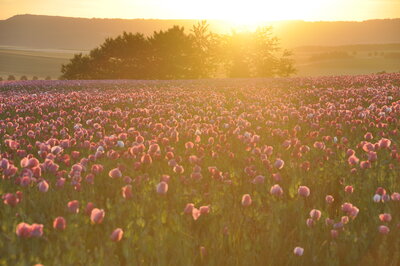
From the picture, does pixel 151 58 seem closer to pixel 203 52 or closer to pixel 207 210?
pixel 203 52

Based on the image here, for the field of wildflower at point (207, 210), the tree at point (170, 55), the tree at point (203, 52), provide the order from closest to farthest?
the field of wildflower at point (207, 210)
the tree at point (170, 55)
the tree at point (203, 52)

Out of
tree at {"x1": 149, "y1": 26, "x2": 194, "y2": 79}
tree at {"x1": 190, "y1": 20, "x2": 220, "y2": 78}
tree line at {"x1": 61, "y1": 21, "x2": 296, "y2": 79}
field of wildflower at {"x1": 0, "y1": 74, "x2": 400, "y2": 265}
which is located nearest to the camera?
field of wildflower at {"x1": 0, "y1": 74, "x2": 400, "y2": 265}

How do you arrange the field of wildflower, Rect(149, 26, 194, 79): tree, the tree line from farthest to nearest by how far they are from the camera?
Rect(149, 26, 194, 79): tree → the tree line → the field of wildflower

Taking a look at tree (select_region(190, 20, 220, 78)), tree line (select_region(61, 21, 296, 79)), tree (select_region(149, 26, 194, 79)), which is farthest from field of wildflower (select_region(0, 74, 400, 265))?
tree (select_region(190, 20, 220, 78))

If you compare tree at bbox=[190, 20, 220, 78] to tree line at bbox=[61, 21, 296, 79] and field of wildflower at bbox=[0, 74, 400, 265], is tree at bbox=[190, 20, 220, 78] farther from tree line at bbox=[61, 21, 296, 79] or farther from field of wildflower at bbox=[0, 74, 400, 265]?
field of wildflower at bbox=[0, 74, 400, 265]

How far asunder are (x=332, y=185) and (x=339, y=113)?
4.69 meters

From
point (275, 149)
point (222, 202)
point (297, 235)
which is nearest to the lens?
point (297, 235)

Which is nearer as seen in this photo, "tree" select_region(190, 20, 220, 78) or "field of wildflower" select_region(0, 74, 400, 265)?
"field of wildflower" select_region(0, 74, 400, 265)

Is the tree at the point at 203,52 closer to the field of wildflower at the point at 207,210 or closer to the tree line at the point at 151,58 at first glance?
the tree line at the point at 151,58

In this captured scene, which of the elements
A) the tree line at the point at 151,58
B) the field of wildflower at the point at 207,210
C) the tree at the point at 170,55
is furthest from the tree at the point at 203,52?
the field of wildflower at the point at 207,210

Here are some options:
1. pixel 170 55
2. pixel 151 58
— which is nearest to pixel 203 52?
pixel 170 55

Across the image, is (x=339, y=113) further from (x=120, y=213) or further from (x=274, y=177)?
(x=120, y=213)

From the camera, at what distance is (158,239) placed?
10.2 ft

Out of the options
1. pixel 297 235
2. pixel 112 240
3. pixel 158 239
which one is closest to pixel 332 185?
pixel 297 235
